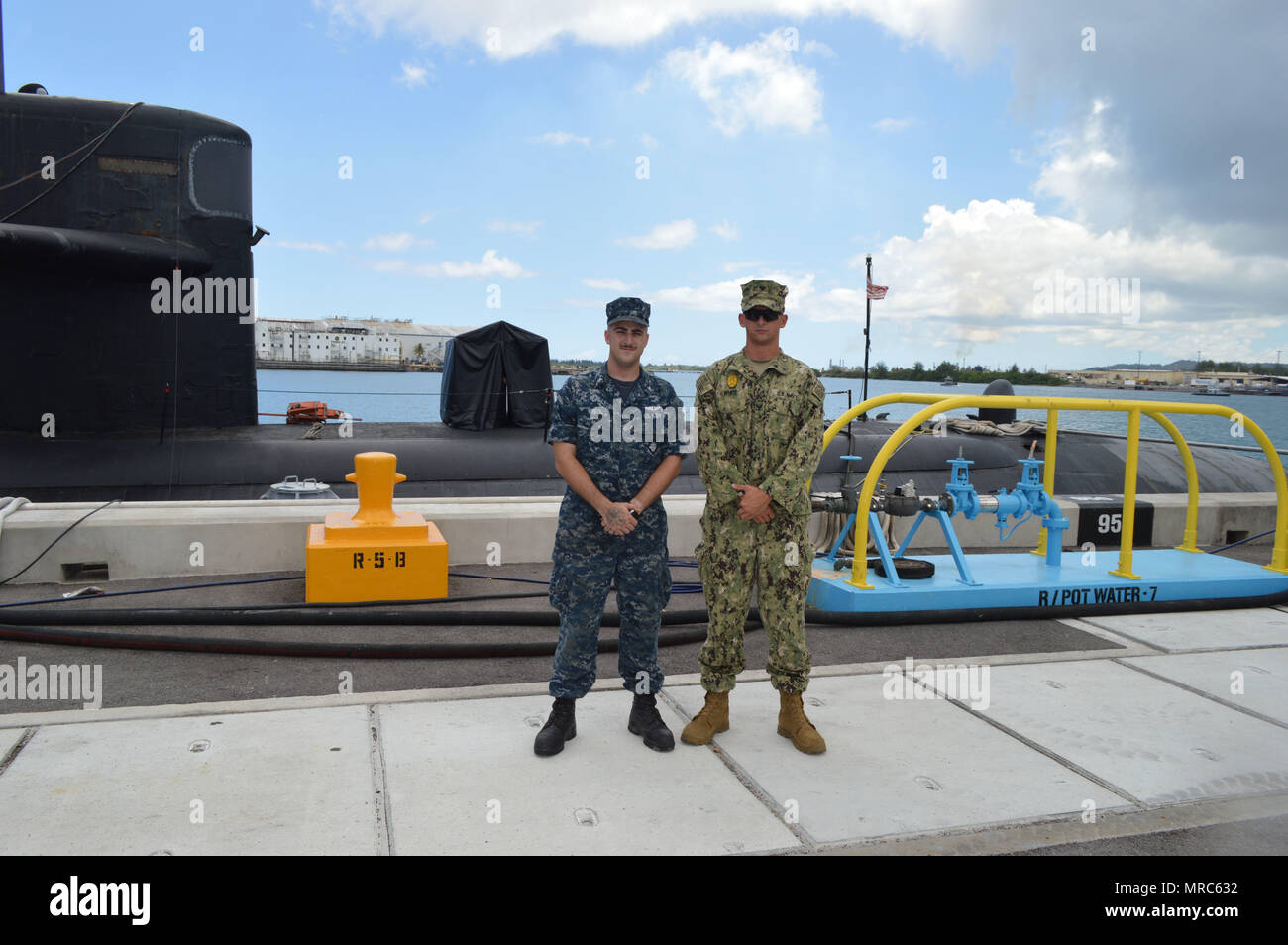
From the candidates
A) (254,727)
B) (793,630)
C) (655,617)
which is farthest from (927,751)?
(254,727)

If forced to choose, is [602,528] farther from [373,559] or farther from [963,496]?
[963,496]

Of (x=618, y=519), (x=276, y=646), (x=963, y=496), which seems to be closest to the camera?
(x=618, y=519)

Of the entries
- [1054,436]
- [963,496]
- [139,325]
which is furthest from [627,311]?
[139,325]

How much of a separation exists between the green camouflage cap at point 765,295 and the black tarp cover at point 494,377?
32.7 feet

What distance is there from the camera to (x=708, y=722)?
4.21 meters

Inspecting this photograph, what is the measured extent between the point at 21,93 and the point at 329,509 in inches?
244

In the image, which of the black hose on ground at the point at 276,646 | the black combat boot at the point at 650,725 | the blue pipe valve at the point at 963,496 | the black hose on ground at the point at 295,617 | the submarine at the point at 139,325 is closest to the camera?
the black combat boot at the point at 650,725

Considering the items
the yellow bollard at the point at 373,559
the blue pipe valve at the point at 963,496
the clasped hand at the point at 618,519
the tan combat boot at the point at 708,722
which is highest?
the clasped hand at the point at 618,519

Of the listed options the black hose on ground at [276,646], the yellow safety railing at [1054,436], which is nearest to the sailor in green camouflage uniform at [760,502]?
the black hose on ground at [276,646]

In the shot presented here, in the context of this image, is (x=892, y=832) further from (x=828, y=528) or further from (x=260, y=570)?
(x=260, y=570)

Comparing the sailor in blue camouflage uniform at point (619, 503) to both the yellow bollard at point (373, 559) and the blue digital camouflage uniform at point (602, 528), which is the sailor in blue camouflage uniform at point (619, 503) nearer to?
the blue digital camouflage uniform at point (602, 528)

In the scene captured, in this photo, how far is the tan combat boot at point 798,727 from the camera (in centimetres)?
406

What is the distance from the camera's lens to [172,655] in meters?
5.16

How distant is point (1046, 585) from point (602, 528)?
156 inches
